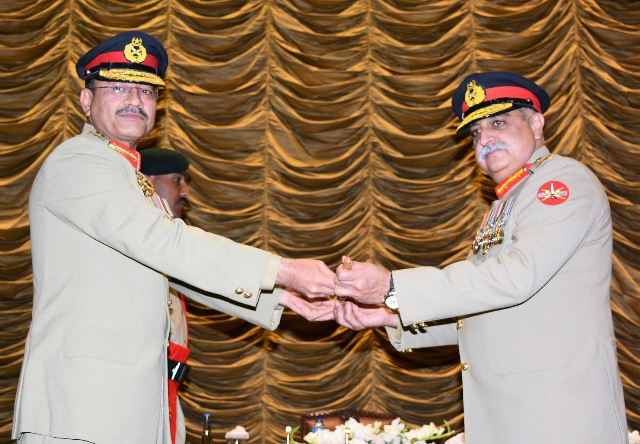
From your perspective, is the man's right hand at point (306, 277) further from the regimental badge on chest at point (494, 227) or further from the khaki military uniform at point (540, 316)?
the regimental badge on chest at point (494, 227)

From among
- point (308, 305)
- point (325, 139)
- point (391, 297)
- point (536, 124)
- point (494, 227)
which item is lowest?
point (391, 297)

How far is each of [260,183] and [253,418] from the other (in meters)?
1.79

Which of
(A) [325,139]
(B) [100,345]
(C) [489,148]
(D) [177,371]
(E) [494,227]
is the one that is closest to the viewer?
(B) [100,345]

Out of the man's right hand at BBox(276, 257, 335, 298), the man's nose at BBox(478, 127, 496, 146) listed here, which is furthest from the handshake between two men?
the man's nose at BBox(478, 127, 496, 146)

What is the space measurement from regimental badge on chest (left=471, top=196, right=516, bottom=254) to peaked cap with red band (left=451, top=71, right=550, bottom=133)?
13.8 inches

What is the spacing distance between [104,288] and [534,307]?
52.9 inches

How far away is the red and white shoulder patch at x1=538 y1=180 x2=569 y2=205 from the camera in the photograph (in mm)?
2461

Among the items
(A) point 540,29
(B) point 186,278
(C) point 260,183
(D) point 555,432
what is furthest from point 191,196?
(D) point 555,432

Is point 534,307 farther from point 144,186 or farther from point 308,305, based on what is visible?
point 144,186

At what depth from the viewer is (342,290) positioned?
2.75 metres

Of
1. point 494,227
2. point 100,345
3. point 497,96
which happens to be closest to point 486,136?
point 497,96

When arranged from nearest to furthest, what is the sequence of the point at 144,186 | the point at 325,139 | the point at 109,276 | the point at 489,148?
the point at 109,276 < the point at 144,186 < the point at 489,148 < the point at 325,139

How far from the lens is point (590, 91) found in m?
5.94

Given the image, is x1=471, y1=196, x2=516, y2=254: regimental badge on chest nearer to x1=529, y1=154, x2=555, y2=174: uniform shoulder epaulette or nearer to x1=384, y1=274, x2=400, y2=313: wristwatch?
x1=529, y1=154, x2=555, y2=174: uniform shoulder epaulette
